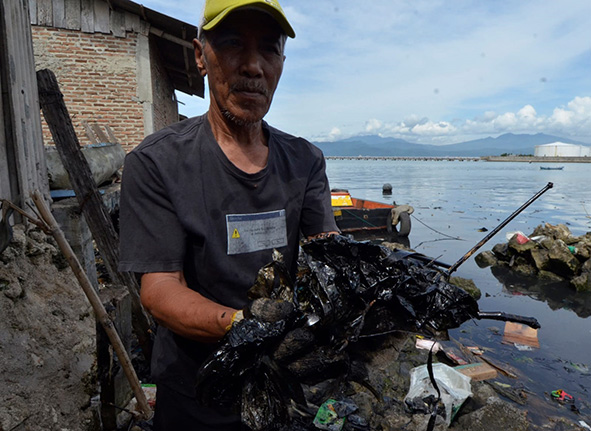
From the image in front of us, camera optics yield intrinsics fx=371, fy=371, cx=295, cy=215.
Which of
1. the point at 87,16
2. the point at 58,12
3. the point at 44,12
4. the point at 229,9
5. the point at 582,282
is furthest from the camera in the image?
the point at 582,282

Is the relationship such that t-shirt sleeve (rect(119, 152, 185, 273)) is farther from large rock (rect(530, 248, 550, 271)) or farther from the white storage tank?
the white storage tank

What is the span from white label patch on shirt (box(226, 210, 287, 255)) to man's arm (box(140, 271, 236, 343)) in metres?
0.29

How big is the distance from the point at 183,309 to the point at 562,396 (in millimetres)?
6371

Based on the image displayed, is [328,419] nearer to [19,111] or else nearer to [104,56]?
[19,111]

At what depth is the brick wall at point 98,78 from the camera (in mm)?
9797

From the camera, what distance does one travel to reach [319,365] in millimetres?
1336

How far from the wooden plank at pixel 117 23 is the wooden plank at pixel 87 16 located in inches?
20.5

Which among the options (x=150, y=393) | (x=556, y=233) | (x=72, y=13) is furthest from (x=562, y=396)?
(x=72, y=13)

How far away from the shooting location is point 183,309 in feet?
4.28

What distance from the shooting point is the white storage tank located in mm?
138250

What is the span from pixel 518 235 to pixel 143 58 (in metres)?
12.8

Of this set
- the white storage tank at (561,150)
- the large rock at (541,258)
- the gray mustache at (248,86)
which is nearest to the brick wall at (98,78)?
the gray mustache at (248,86)

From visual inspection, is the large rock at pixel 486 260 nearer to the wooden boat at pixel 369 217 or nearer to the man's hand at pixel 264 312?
the wooden boat at pixel 369 217

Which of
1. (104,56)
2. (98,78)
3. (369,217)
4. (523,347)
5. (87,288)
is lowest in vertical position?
(523,347)
